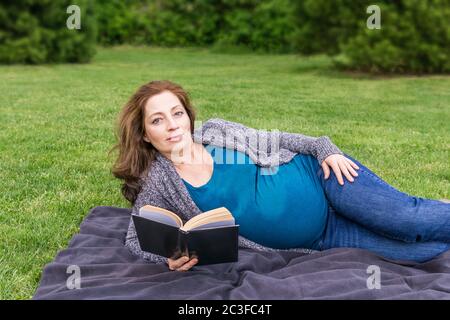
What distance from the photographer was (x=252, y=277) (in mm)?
2746

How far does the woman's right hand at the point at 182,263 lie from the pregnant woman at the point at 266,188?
0.19 m

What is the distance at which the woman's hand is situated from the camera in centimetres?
292

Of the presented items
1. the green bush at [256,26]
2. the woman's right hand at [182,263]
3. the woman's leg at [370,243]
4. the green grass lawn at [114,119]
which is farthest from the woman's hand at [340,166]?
the green bush at [256,26]

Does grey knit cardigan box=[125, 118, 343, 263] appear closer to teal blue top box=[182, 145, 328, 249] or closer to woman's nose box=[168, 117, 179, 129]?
teal blue top box=[182, 145, 328, 249]

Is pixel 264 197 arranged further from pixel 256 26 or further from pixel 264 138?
pixel 256 26

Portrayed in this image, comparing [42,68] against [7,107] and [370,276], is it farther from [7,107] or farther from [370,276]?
[370,276]

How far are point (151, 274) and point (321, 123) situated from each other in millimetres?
4476

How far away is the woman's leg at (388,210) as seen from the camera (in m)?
2.86

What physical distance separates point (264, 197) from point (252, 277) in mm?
391

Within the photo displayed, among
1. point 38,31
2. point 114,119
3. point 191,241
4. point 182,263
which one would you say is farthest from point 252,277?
point 38,31

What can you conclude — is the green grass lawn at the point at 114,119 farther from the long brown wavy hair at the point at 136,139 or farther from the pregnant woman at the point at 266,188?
the pregnant woman at the point at 266,188

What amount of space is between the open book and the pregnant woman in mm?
386
